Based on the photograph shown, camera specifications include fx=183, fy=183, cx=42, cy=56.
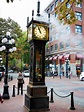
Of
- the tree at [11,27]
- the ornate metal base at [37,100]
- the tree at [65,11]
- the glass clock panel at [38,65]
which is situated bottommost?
the ornate metal base at [37,100]

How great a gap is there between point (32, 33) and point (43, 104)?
3.18 meters

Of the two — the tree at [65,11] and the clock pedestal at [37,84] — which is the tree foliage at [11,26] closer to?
the tree at [65,11]

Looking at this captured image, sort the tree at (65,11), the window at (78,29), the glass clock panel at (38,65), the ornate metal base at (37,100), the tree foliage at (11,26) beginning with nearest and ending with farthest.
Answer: the ornate metal base at (37,100) < the glass clock panel at (38,65) < the tree at (65,11) < the tree foliage at (11,26) < the window at (78,29)

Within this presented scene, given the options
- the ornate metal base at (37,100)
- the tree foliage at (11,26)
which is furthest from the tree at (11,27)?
the ornate metal base at (37,100)

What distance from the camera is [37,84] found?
8172mm

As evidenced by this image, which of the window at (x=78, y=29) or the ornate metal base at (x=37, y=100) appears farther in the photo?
the window at (x=78, y=29)

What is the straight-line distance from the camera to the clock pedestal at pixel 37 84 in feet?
25.8

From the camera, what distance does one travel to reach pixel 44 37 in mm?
8430

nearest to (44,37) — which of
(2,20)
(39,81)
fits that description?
(39,81)

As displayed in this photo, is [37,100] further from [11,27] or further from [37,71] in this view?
[11,27]

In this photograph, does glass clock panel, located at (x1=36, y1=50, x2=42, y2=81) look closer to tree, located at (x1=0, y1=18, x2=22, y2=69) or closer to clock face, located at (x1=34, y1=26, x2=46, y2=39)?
clock face, located at (x1=34, y1=26, x2=46, y2=39)

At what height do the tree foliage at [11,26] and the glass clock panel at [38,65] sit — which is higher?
the tree foliage at [11,26]

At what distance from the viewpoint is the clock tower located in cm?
791

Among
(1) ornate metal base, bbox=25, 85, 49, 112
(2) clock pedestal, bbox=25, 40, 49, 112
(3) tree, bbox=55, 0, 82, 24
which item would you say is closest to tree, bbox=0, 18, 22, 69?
(3) tree, bbox=55, 0, 82, 24
